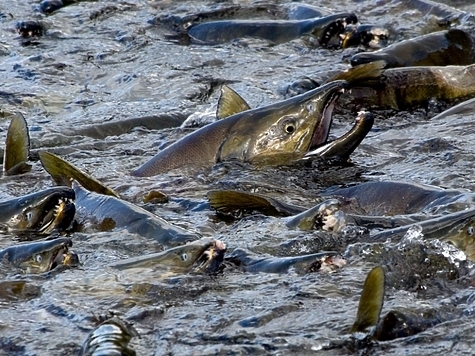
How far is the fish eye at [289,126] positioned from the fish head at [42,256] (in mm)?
1468

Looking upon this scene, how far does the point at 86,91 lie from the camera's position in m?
7.08

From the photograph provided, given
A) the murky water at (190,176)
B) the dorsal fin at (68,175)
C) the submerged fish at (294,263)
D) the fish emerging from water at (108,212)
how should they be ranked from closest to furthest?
the murky water at (190,176) → the submerged fish at (294,263) → the fish emerging from water at (108,212) → the dorsal fin at (68,175)

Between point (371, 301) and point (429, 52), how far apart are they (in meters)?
3.81

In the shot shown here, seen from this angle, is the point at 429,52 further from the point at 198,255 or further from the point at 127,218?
the point at 198,255

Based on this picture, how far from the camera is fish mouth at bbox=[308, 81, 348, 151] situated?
484 centimetres

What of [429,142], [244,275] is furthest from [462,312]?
[429,142]

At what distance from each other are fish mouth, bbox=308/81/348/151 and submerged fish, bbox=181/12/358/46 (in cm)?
256

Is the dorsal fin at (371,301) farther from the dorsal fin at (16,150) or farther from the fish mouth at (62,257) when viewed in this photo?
the dorsal fin at (16,150)

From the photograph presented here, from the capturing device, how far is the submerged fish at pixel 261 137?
193 inches

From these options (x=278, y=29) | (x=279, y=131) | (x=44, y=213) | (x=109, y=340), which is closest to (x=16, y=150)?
(x=44, y=213)

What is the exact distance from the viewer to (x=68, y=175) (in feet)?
14.8

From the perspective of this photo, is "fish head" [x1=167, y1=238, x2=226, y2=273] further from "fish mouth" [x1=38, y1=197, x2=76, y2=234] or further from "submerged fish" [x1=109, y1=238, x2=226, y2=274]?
"fish mouth" [x1=38, y1=197, x2=76, y2=234]

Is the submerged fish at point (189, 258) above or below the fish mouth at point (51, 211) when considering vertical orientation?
above

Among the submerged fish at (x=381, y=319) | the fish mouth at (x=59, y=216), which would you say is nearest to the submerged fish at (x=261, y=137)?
the fish mouth at (x=59, y=216)
